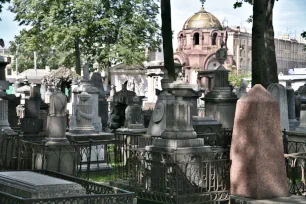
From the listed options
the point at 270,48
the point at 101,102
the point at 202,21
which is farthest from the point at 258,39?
the point at 202,21

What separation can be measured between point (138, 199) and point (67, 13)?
37.8 m

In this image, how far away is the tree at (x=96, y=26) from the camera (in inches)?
1775

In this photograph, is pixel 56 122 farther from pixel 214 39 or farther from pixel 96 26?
pixel 214 39

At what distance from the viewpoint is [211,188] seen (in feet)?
33.5

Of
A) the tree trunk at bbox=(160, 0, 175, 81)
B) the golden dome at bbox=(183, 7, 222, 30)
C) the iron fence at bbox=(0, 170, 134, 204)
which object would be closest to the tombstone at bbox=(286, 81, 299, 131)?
the tree trunk at bbox=(160, 0, 175, 81)

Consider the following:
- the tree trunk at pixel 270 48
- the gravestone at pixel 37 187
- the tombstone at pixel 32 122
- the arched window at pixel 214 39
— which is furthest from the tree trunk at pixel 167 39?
the arched window at pixel 214 39

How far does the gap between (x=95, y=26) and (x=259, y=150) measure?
3758 cm

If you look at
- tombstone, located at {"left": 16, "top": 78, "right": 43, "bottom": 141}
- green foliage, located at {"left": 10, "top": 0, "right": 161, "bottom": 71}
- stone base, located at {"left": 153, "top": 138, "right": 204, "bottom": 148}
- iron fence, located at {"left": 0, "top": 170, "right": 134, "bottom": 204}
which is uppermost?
green foliage, located at {"left": 10, "top": 0, "right": 161, "bottom": 71}

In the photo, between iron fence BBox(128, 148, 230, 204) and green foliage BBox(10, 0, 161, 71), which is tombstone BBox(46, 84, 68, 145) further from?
green foliage BBox(10, 0, 161, 71)

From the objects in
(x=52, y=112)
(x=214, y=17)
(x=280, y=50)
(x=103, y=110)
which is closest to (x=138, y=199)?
(x=52, y=112)

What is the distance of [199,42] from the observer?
80.3 meters

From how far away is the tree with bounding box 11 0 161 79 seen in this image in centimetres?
4509

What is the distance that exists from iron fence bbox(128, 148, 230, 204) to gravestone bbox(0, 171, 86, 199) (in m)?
3.37

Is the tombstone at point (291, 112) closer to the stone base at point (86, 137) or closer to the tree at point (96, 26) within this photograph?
the stone base at point (86, 137)
